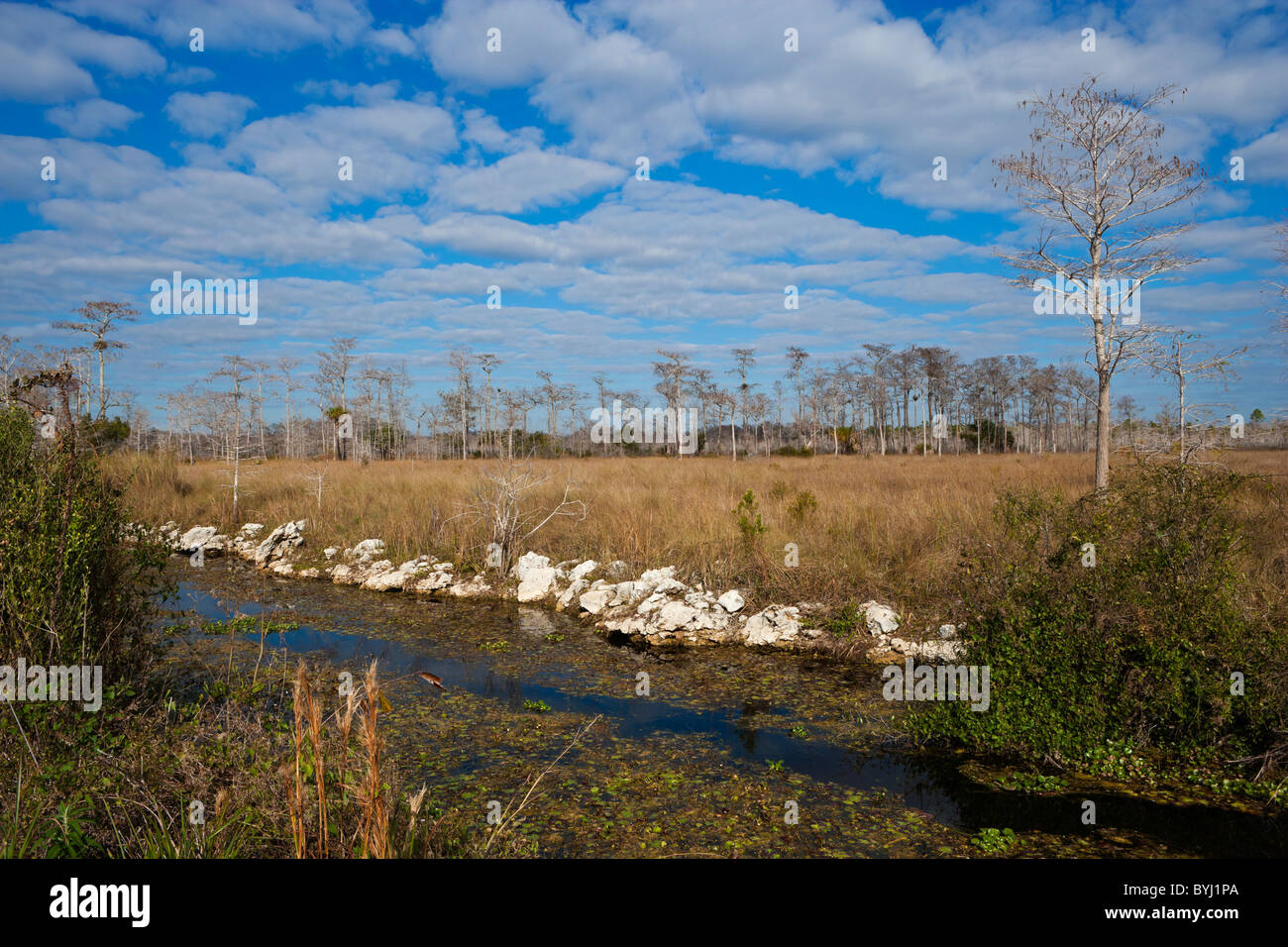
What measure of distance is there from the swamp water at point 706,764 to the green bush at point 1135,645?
0.47 m

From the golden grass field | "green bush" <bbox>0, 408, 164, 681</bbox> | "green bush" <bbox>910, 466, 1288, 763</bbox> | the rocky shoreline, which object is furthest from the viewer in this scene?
the golden grass field

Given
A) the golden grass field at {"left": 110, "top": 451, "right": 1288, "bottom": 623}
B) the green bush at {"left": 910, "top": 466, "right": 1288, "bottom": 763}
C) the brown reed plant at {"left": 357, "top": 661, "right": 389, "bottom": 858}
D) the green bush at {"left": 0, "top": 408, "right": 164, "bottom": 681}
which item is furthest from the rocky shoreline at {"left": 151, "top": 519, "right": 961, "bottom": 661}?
the brown reed plant at {"left": 357, "top": 661, "right": 389, "bottom": 858}

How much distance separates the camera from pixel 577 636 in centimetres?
1015

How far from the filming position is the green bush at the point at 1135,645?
522cm

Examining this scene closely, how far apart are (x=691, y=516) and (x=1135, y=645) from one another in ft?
25.9

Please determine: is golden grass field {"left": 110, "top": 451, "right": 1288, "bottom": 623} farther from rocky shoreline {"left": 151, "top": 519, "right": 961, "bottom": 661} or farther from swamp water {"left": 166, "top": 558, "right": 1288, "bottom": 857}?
swamp water {"left": 166, "top": 558, "right": 1288, "bottom": 857}

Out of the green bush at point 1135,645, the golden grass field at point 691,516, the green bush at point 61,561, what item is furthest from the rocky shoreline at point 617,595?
the green bush at point 1135,645

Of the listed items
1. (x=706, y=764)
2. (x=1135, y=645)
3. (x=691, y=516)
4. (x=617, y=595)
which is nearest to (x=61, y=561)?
(x=706, y=764)

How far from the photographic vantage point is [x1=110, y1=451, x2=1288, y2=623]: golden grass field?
10.3 m

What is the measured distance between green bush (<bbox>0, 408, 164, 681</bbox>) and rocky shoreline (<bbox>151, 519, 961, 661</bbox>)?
→ 107 centimetres

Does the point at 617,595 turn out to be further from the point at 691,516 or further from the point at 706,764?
the point at 706,764

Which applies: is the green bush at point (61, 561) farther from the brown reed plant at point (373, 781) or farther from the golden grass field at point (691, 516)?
the golden grass field at point (691, 516)

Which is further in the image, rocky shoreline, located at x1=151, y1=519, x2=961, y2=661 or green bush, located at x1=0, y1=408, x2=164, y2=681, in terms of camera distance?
rocky shoreline, located at x1=151, y1=519, x2=961, y2=661

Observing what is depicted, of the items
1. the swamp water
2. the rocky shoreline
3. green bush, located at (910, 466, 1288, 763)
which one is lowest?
the swamp water
